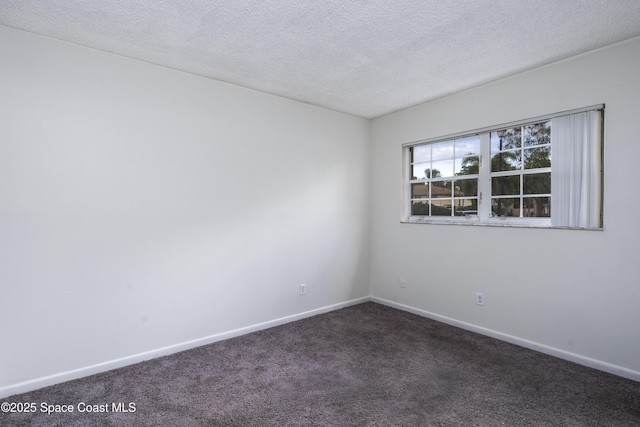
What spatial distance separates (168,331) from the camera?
302cm

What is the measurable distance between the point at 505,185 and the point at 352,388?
247 centimetres

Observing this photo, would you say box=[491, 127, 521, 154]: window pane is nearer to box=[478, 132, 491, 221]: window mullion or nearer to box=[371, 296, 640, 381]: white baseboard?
box=[478, 132, 491, 221]: window mullion

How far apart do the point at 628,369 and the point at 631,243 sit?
0.97 meters

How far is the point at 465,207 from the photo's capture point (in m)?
3.76

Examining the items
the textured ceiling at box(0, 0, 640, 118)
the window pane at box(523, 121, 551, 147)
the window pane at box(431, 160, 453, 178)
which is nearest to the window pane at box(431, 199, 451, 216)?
the window pane at box(431, 160, 453, 178)

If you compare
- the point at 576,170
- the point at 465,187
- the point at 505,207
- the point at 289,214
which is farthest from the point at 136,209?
the point at 576,170

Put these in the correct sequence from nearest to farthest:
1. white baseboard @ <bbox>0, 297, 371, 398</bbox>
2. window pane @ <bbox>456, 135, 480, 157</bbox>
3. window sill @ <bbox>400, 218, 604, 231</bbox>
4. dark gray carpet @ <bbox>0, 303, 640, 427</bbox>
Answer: dark gray carpet @ <bbox>0, 303, 640, 427</bbox>, white baseboard @ <bbox>0, 297, 371, 398</bbox>, window sill @ <bbox>400, 218, 604, 231</bbox>, window pane @ <bbox>456, 135, 480, 157</bbox>

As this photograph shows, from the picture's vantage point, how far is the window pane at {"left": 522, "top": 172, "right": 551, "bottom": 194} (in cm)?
306

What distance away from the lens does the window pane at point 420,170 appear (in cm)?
417

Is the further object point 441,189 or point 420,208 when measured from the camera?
point 420,208

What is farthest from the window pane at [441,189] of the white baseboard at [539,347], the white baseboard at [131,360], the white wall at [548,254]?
→ the white baseboard at [131,360]

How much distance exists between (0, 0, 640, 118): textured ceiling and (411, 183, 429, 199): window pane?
136 centimetres

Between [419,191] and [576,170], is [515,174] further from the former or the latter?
[419,191]

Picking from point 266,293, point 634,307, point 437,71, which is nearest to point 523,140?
point 437,71
